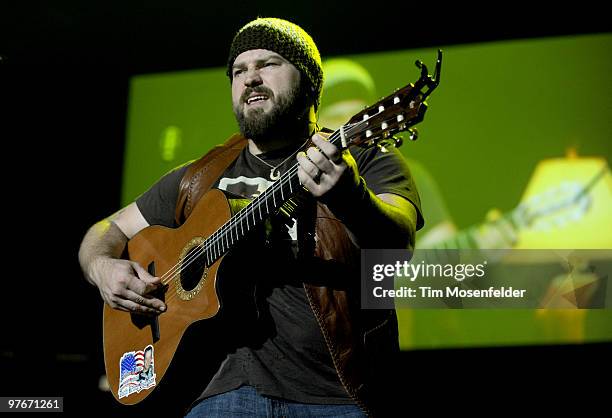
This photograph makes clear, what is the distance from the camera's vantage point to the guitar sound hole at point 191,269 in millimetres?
1811

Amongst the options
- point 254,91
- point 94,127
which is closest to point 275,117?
point 254,91

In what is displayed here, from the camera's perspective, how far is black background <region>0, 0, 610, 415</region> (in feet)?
10.2

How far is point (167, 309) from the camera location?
186 centimetres

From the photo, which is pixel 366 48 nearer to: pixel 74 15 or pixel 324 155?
pixel 74 15

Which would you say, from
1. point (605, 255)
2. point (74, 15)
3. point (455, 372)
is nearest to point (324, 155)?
point (605, 255)

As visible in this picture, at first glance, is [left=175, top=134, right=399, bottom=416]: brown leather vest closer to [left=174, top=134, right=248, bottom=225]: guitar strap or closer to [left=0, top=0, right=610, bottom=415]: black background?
[left=174, top=134, right=248, bottom=225]: guitar strap

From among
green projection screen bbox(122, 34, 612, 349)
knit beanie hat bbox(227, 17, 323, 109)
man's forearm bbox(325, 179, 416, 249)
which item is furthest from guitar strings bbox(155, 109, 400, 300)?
green projection screen bbox(122, 34, 612, 349)

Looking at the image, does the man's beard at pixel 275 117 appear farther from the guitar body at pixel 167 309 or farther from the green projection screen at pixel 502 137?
the green projection screen at pixel 502 137

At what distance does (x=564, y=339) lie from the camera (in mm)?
2746

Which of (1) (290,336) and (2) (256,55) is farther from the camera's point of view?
(2) (256,55)

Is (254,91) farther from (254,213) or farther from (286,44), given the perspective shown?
(254,213)

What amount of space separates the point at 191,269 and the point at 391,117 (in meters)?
0.71

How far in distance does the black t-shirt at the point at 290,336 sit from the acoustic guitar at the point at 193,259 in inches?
3.4

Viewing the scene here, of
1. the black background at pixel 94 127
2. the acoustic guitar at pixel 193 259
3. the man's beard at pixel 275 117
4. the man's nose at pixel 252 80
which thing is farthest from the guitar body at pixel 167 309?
the black background at pixel 94 127
